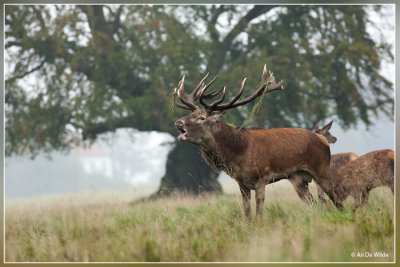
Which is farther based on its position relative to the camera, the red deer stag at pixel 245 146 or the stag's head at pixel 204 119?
the red deer stag at pixel 245 146

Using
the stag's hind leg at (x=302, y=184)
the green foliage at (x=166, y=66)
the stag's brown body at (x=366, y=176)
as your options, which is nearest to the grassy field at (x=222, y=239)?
the stag's hind leg at (x=302, y=184)

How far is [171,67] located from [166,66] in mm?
154

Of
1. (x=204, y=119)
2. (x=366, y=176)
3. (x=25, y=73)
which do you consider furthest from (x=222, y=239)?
(x=25, y=73)

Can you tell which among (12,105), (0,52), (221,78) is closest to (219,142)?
(0,52)

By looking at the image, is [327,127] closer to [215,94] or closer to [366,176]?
[366,176]

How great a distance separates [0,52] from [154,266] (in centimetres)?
341

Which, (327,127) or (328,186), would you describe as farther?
(327,127)

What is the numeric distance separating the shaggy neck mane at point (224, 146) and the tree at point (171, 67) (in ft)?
23.0

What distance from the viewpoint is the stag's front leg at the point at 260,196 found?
6965 mm

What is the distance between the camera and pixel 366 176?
809 cm

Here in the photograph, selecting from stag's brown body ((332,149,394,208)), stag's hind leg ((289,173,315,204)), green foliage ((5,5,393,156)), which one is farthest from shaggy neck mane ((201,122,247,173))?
green foliage ((5,5,393,156))

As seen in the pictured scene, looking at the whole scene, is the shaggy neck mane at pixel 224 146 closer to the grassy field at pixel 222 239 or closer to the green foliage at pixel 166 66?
the grassy field at pixel 222 239

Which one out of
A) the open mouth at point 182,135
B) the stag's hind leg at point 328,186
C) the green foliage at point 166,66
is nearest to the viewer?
the open mouth at point 182,135

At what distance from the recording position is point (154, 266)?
5.05 metres
